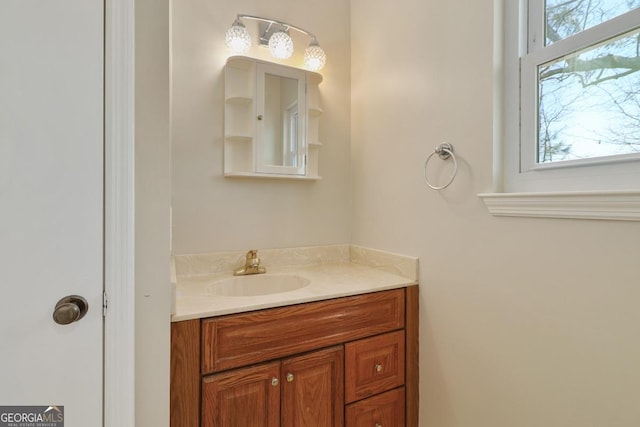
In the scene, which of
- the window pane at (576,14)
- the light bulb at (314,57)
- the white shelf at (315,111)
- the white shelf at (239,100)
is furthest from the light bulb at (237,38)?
the window pane at (576,14)

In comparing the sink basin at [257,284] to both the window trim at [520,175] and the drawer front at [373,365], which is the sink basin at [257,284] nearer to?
the drawer front at [373,365]

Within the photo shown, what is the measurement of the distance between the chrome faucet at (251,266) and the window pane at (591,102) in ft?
4.05

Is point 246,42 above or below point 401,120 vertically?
above

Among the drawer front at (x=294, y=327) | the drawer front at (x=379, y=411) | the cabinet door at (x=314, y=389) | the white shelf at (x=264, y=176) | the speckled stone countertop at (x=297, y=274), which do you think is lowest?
the drawer front at (x=379, y=411)

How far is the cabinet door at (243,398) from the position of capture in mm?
960

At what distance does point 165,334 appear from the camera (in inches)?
33.1

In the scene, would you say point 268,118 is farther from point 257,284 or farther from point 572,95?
point 572,95

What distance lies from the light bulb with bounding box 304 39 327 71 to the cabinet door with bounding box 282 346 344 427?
142 centimetres

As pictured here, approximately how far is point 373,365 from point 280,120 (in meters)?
1.25

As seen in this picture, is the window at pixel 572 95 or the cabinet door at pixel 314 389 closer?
the window at pixel 572 95

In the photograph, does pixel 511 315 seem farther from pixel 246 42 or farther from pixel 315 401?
pixel 246 42

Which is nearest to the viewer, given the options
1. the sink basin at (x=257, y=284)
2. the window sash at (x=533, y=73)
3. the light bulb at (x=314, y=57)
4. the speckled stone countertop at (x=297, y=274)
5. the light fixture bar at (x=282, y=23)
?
the window sash at (x=533, y=73)
